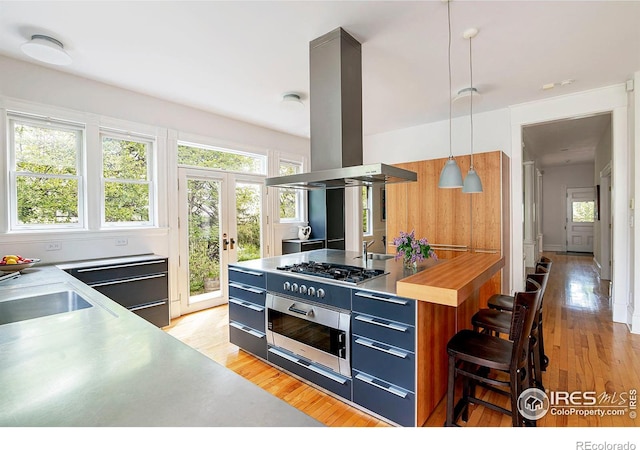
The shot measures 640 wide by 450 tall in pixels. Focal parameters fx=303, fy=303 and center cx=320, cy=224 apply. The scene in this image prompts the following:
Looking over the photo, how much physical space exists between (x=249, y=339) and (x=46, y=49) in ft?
9.90

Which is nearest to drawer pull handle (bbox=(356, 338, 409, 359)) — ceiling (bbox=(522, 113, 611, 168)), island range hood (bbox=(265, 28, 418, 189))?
island range hood (bbox=(265, 28, 418, 189))

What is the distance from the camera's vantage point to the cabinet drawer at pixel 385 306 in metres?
1.81

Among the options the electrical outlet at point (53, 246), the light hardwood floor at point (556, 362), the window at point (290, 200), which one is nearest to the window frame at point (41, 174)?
the electrical outlet at point (53, 246)

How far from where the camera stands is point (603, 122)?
5.12 m

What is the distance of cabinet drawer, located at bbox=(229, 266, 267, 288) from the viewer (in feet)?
8.88

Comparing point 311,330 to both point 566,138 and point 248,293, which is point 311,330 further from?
point 566,138

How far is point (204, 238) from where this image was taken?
4.50 metres

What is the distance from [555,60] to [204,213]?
15.0ft

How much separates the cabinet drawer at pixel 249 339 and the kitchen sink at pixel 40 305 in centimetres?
141

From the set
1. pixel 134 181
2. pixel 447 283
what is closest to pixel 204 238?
pixel 134 181

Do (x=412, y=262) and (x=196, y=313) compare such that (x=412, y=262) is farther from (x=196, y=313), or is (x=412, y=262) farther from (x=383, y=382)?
(x=196, y=313)
